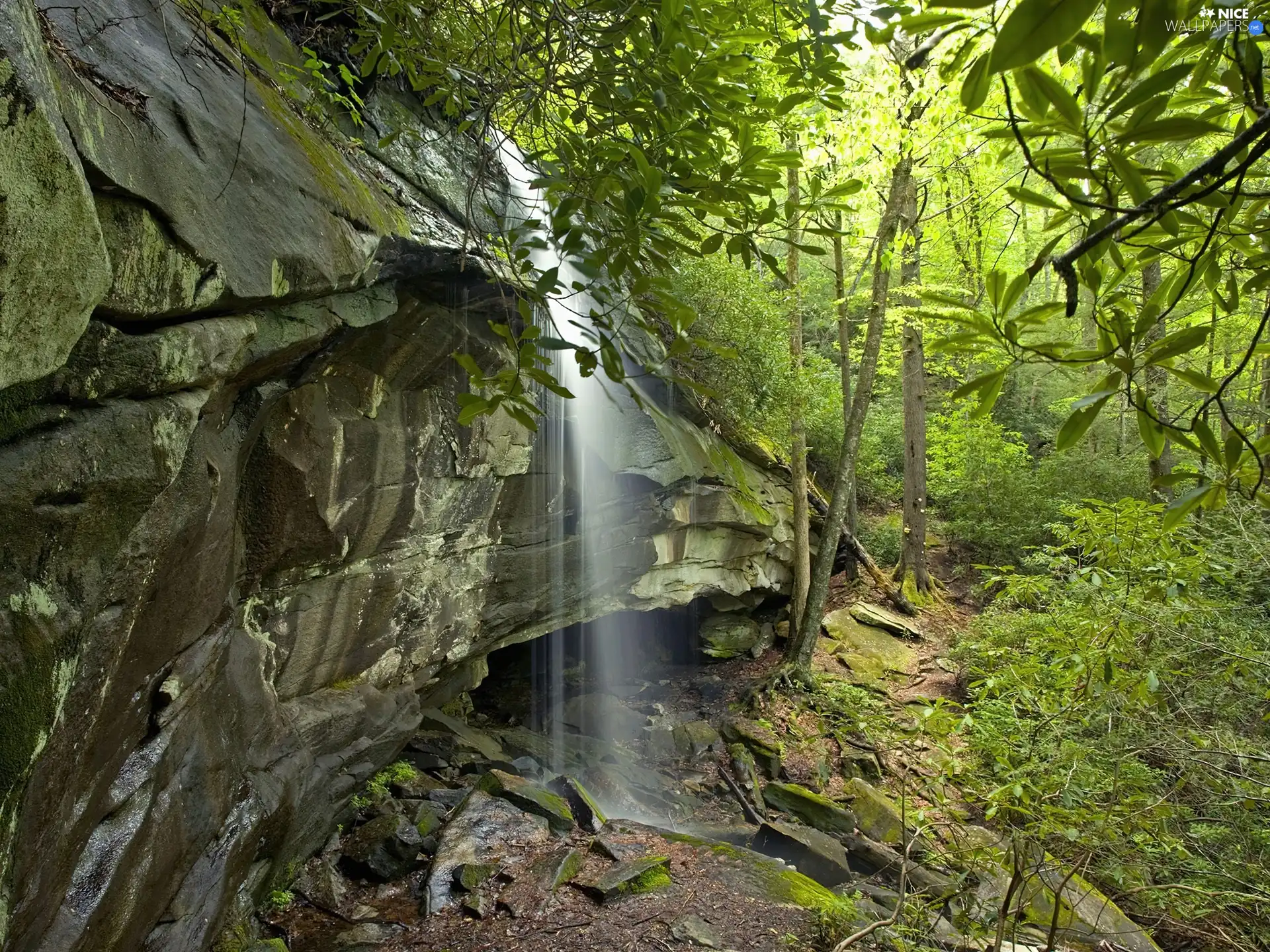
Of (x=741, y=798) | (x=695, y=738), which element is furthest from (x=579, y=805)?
(x=695, y=738)

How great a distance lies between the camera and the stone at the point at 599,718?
368 inches

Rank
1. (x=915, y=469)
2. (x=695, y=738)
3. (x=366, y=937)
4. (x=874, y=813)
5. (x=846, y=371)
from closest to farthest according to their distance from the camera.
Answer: (x=366, y=937) → (x=874, y=813) → (x=695, y=738) → (x=915, y=469) → (x=846, y=371)

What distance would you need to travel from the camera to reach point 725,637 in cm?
1121

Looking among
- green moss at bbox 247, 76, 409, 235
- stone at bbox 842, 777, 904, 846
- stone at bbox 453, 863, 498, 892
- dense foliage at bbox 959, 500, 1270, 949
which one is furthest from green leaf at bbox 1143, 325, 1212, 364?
stone at bbox 842, 777, 904, 846

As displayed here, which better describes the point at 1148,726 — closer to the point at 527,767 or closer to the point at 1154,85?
the point at 1154,85

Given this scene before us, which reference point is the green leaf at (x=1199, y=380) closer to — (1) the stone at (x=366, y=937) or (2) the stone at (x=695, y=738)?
(1) the stone at (x=366, y=937)

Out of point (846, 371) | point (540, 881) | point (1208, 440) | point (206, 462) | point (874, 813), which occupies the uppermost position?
point (846, 371)

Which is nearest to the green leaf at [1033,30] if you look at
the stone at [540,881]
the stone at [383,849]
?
the stone at [540,881]

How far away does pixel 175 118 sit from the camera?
8.52 ft

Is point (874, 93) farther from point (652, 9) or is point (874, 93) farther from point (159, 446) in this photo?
point (159, 446)

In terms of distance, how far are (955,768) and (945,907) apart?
1.87 metres

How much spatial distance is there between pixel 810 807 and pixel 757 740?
1371mm

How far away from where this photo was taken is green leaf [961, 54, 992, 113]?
0.95 meters

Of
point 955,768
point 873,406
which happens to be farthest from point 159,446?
point 873,406
